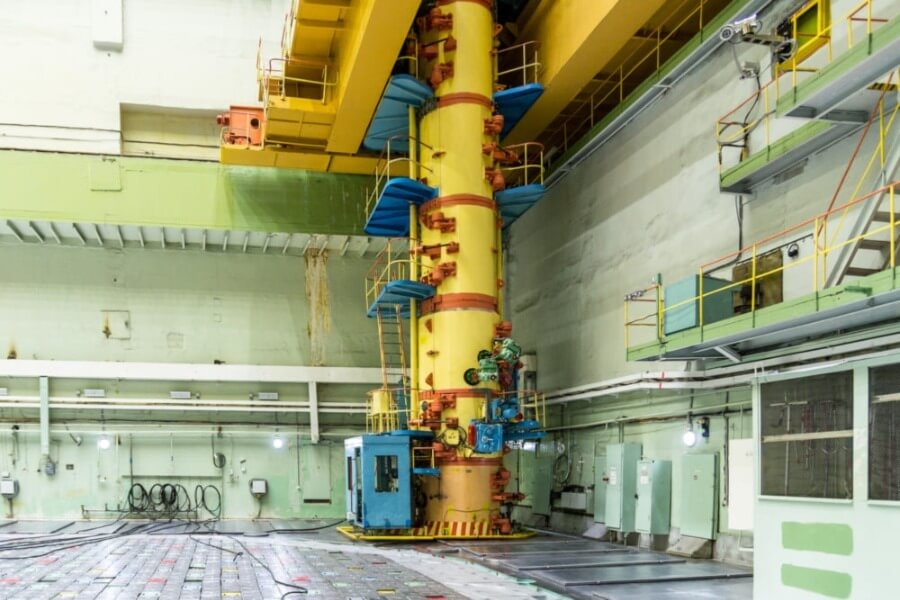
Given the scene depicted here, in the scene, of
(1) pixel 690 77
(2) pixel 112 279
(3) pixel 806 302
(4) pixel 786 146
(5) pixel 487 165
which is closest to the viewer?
(3) pixel 806 302

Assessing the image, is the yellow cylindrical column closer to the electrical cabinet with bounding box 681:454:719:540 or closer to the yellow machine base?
the yellow machine base

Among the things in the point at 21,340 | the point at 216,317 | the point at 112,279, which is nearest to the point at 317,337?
the point at 216,317

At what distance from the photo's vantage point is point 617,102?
18.7 meters

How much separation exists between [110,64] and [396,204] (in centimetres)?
1013

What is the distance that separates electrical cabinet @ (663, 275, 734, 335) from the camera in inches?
448

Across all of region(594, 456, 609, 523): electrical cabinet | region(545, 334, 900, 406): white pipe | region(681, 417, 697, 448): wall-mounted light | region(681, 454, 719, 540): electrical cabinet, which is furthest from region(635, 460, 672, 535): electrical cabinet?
region(594, 456, 609, 523): electrical cabinet

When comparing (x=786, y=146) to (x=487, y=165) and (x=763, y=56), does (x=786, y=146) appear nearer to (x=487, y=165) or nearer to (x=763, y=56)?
(x=763, y=56)

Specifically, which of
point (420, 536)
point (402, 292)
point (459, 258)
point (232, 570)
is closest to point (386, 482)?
point (420, 536)

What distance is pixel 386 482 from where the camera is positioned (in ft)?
51.3

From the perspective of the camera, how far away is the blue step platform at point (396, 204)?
1642 centimetres

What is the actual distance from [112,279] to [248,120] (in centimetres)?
571

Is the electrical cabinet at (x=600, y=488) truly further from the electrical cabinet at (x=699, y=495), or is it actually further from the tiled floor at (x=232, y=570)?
the tiled floor at (x=232, y=570)

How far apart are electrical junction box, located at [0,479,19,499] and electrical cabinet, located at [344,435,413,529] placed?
32.6 ft

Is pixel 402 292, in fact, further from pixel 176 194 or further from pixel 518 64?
pixel 176 194
